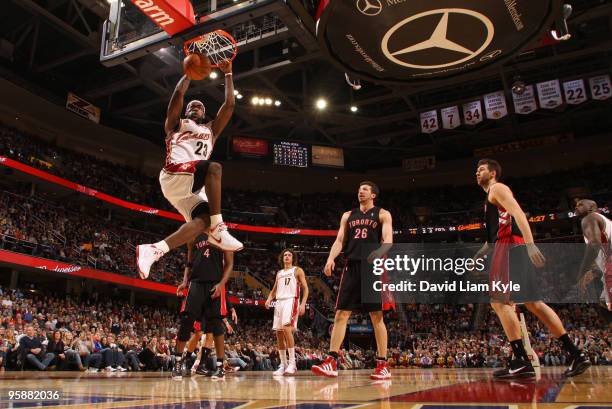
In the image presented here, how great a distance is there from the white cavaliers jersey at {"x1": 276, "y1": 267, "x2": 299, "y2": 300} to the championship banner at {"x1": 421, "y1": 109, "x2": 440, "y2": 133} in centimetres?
1636

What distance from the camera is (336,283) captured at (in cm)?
2930

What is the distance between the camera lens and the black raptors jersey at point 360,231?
5.58 meters

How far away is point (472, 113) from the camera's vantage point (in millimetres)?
20984

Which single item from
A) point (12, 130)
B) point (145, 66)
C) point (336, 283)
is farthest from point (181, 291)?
point (336, 283)

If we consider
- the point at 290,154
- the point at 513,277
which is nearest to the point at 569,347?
the point at 513,277

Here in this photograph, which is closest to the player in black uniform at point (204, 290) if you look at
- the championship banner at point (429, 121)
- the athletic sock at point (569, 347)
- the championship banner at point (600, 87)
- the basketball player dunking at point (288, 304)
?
the basketball player dunking at point (288, 304)

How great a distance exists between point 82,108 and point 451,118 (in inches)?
639

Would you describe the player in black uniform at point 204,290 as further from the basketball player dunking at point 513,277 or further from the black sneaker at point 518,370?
the black sneaker at point 518,370

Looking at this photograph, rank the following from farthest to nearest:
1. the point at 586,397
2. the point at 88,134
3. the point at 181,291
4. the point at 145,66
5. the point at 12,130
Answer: the point at 88,134 → the point at 12,130 → the point at 145,66 → the point at 181,291 → the point at 586,397

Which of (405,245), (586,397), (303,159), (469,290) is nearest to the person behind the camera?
(586,397)

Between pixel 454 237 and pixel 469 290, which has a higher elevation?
pixel 454 237

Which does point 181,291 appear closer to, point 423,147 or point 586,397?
point 586,397

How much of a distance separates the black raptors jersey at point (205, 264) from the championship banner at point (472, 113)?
56.4 ft

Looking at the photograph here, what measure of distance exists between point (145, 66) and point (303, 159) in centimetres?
991
